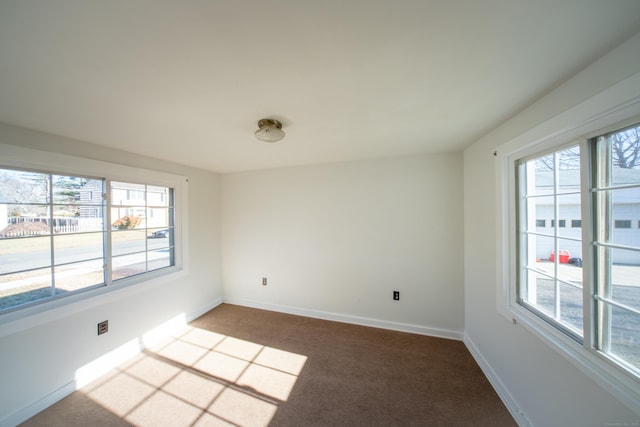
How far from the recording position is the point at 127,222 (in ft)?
8.19

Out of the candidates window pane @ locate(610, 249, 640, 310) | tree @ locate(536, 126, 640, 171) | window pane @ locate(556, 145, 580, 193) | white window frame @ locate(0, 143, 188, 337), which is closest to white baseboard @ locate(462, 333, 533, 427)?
window pane @ locate(610, 249, 640, 310)

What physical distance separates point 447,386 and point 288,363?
1.49 m

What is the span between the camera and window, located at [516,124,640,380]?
0.99 meters

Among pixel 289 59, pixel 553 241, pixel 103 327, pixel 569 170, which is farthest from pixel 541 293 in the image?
pixel 103 327

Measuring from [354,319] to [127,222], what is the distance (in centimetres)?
309

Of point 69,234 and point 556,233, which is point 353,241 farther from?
point 69,234

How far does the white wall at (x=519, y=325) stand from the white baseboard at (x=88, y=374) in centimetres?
358

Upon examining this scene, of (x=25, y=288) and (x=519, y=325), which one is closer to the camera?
(x=519, y=325)

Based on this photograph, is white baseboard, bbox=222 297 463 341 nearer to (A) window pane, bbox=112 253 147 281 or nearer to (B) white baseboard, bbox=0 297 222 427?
(B) white baseboard, bbox=0 297 222 427

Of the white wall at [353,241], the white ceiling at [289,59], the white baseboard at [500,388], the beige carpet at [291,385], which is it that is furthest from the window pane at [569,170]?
the beige carpet at [291,385]

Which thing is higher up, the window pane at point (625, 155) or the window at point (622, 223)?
the window pane at point (625, 155)

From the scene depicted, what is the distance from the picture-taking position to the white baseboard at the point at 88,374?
1.62m

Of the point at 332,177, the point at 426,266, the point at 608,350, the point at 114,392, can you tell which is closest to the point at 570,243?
the point at 608,350

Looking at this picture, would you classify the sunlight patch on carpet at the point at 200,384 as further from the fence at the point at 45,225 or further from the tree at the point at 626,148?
the tree at the point at 626,148
